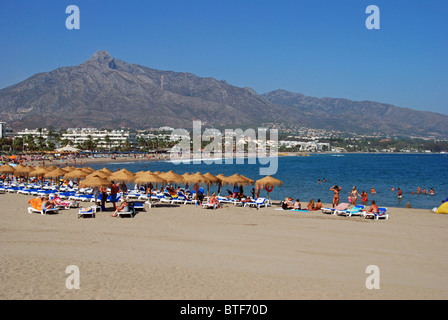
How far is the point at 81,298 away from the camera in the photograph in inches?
273

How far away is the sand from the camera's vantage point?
7453 mm

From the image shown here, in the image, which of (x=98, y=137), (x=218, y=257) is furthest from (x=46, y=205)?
(x=98, y=137)

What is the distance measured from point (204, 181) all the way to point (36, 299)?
13874 mm

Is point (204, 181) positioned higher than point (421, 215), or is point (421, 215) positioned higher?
point (204, 181)

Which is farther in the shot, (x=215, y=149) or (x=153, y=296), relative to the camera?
(x=215, y=149)

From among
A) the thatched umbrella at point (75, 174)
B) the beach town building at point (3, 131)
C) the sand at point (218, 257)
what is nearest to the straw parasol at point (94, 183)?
the sand at point (218, 257)

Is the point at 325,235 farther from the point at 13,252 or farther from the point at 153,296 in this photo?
the point at 13,252

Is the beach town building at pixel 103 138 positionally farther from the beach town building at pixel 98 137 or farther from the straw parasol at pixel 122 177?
the straw parasol at pixel 122 177

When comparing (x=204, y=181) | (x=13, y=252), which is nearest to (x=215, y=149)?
(x=204, y=181)

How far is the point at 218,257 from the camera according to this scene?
387 inches

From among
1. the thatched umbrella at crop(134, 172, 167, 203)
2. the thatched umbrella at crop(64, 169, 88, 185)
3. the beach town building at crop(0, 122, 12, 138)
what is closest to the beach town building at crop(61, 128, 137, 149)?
the beach town building at crop(0, 122, 12, 138)

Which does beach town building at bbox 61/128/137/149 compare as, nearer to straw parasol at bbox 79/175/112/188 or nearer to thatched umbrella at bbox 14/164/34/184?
thatched umbrella at bbox 14/164/34/184
